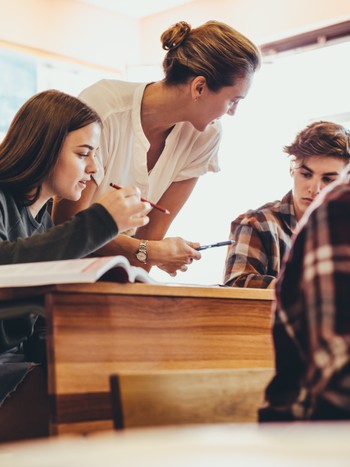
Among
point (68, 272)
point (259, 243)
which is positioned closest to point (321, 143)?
point (259, 243)

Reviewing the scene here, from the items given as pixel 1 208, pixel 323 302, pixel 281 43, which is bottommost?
pixel 323 302

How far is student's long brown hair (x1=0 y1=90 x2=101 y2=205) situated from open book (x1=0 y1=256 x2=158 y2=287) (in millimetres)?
577

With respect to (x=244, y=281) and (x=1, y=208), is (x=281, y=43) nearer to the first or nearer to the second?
(x=244, y=281)

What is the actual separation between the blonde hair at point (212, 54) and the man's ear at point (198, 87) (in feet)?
0.04

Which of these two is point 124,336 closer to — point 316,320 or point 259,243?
point 316,320

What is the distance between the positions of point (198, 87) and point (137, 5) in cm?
334

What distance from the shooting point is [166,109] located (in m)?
2.08

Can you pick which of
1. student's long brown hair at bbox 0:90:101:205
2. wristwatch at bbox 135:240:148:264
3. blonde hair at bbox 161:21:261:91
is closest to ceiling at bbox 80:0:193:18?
blonde hair at bbox 161:21:261:91

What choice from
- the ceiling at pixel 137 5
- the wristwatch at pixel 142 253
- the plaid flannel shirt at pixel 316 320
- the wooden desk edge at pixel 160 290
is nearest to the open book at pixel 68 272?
the wooden desk edge at pixel 160 290

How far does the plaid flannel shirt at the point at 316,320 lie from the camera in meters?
0.59

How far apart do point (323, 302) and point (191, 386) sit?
31cm

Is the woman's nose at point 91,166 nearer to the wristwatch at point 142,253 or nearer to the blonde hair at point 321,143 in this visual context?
the wristwatch at point 142,253

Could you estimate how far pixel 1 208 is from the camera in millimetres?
1665

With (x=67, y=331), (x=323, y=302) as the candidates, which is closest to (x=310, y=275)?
(x=323, y=302)
